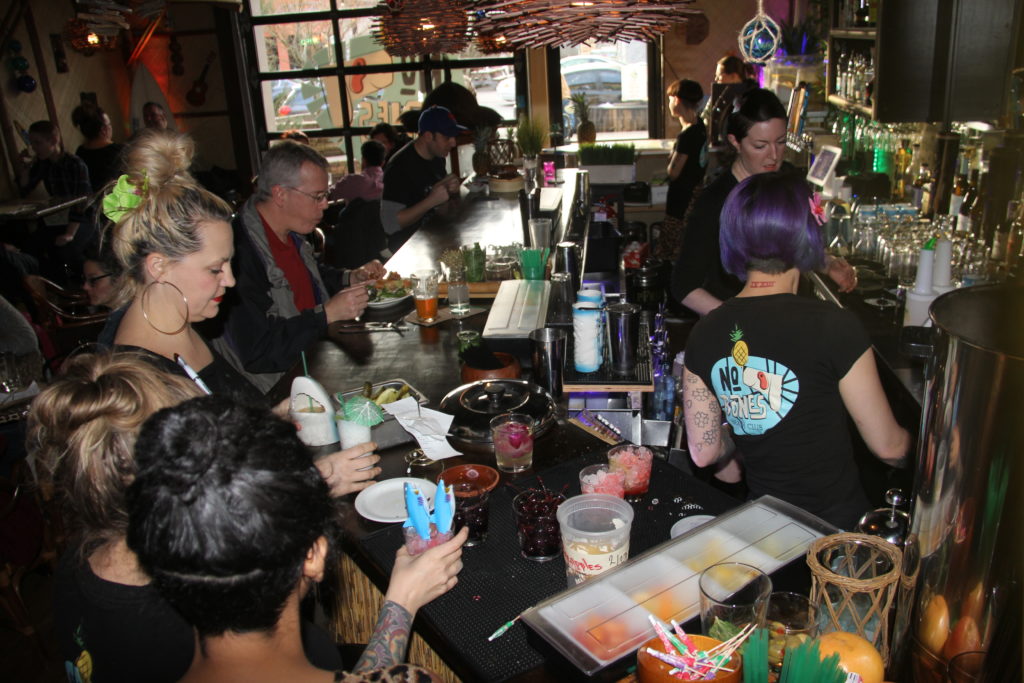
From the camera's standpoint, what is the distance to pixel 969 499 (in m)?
1.00

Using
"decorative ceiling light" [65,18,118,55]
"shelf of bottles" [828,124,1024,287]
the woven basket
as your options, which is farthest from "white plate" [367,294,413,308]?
"decorative ceiling light" [65,18,118,55]

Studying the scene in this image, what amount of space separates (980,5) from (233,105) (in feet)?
30.7

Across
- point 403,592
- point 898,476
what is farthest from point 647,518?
point 898,476

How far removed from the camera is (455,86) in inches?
257

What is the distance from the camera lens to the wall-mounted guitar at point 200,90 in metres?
10.1

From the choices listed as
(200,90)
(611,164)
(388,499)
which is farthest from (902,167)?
(200,90)

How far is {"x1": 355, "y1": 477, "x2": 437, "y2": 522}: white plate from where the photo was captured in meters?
1.92

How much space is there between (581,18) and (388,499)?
5.02ft

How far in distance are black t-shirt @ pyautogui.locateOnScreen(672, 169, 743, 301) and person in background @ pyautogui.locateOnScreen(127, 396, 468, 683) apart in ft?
6.69

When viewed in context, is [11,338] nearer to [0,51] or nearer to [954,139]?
[954,139]

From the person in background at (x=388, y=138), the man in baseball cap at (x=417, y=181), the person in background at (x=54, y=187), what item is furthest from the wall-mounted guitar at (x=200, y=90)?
the man in baseball cap at (x=417, y=181)

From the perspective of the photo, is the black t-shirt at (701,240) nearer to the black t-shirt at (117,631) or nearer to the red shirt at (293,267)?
the red shirt at (293,267)

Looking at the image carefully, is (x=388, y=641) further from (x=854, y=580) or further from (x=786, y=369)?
(x=786, y=369)

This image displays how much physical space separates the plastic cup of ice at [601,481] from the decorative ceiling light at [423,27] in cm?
280
